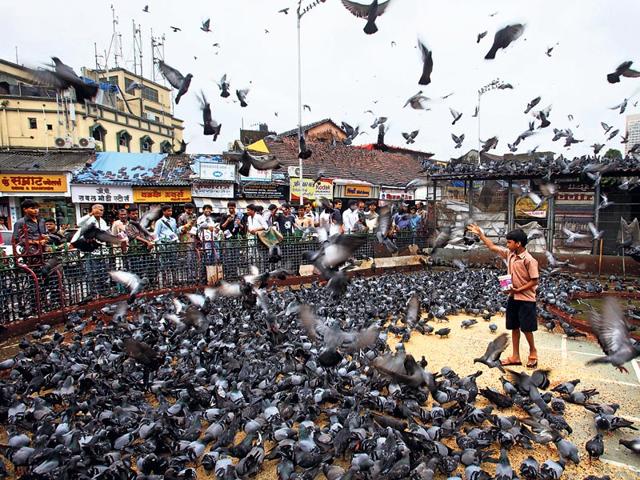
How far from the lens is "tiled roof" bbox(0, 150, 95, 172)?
16.8 meters

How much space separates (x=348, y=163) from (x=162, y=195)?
1124 centimetres

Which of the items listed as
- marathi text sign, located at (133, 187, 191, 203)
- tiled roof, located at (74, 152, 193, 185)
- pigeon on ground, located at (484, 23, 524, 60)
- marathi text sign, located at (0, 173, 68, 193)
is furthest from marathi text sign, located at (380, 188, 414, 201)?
pigeon on ground, located at (484, 23, 524, 60)

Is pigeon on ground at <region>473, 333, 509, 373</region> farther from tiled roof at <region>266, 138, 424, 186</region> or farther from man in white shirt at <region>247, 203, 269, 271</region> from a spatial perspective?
tiled roof at <region>266, 138, 424, 186</region>

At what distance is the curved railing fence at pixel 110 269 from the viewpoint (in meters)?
6.60

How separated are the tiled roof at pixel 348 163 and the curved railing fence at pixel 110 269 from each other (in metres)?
10.6

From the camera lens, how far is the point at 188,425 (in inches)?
143

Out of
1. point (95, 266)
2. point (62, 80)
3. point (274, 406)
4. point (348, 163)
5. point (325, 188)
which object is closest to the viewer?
point (274, 406)

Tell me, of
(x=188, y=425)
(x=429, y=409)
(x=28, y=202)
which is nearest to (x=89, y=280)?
(x=28, y=202)

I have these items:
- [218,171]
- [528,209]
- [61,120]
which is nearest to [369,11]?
[528,209]

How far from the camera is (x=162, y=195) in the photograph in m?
17.4

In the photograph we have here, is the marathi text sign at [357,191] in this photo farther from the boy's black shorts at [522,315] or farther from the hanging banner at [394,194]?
the boy's black shorts at [522,315]

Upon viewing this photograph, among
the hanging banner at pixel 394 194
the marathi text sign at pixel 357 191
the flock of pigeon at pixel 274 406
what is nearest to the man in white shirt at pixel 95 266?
the flock of pigeon at pixel 274 406

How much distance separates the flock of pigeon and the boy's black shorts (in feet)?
1.87

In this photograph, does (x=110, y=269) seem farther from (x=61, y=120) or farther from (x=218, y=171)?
(x=61, y=120)
